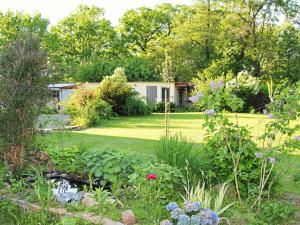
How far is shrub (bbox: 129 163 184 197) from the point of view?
3.88 m

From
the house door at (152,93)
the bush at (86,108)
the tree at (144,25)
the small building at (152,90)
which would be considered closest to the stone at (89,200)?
the bush at (86,108)

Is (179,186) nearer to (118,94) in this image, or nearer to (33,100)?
(33,100)

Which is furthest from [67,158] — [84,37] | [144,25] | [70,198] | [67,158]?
[84,37]

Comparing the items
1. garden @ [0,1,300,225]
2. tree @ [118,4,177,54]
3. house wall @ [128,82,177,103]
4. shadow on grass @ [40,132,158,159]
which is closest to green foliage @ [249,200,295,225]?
garden @ [0,1,300,225]

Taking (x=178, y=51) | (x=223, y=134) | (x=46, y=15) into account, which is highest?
(x=46, y=15)

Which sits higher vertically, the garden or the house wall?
the house wall

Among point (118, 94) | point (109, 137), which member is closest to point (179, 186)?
point (109, 137)

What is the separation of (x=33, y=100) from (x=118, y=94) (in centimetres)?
1550

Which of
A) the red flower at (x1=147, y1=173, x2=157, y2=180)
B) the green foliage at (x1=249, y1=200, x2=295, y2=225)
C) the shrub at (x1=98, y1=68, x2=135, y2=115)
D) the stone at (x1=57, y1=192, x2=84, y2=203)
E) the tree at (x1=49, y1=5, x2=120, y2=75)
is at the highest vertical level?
the tree at (x1=49, y1=5, x2=120, y2=75)

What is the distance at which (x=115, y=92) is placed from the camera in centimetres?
2028

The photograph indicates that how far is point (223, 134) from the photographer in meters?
4.25

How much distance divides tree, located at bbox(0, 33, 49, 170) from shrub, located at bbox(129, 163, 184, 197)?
5.58 ft

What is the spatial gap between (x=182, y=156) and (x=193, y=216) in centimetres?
172

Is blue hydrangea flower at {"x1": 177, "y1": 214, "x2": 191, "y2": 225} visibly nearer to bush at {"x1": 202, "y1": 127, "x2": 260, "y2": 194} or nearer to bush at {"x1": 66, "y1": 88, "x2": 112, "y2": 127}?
bush at {"x1": 202, "y1": 127, "x2": 260, "y2": 194}
